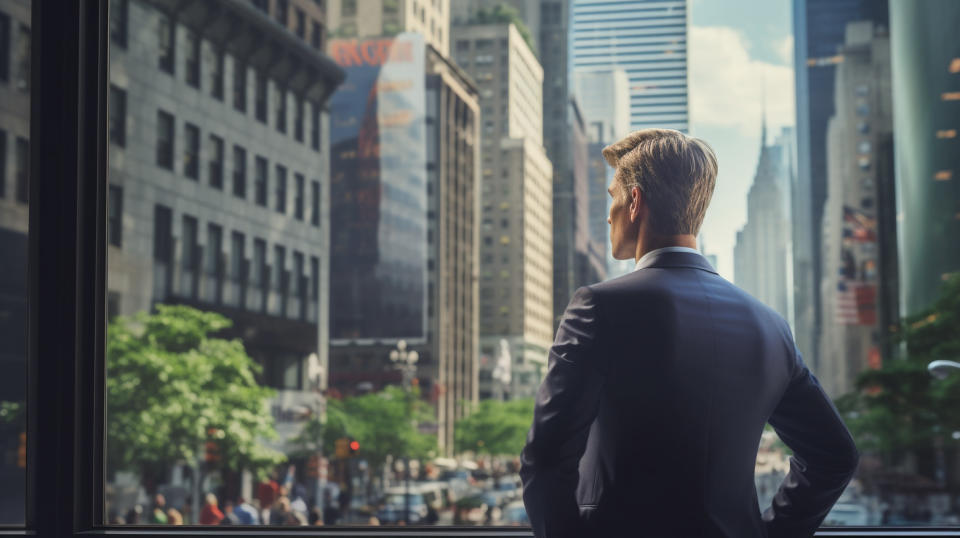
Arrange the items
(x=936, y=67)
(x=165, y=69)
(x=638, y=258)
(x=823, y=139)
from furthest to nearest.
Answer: (x=823, y=139), (x=936, y=67), (x=165, y=69), (x=638, y=258)

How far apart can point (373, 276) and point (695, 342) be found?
73.4 metres

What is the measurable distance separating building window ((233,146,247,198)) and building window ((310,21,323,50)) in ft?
39.4

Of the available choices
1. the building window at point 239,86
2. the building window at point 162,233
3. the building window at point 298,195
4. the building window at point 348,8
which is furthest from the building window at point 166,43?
the building window at point 348,8

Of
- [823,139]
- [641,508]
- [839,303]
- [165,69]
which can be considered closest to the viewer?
[641,508]

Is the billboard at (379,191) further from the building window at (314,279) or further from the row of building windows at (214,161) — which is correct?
the row of building windows at (214,161)

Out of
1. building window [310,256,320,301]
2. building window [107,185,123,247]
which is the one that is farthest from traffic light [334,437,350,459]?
building window [107,185,123,247]

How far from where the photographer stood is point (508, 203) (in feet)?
274

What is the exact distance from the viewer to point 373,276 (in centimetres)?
7431

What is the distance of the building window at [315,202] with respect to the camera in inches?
1940

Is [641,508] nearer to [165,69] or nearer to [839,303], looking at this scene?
[165,69]

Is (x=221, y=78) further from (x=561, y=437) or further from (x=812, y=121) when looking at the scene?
(x=812, y=121)

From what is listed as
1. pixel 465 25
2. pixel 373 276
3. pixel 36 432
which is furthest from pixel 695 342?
pixel 465 25

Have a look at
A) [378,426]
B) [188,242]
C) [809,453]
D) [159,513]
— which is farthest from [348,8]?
[809,453]

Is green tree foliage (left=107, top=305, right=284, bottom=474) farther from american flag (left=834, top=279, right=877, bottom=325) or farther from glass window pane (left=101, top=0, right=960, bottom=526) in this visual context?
american flag (left=834, top=279, right=877, bottom=325)
